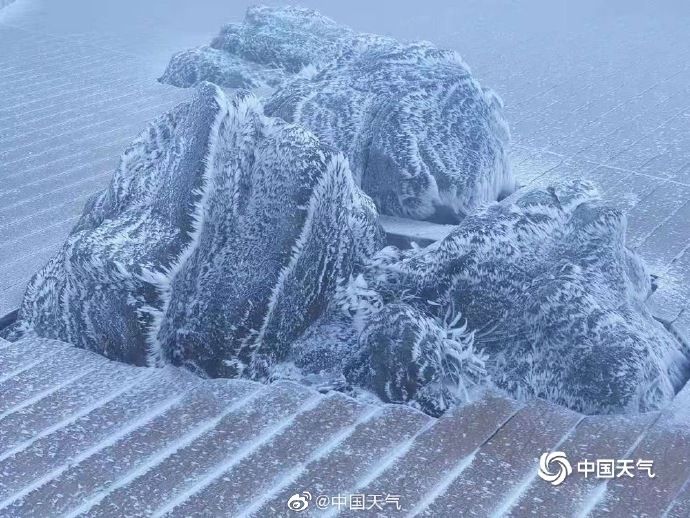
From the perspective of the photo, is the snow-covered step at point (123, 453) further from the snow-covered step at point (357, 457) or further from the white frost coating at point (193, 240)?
the snow-covered step at point (357, 457)

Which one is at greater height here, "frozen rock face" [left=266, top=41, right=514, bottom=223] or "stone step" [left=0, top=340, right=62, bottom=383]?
"frozen rock face" [left=266, top=41, right=514, bottom=223]

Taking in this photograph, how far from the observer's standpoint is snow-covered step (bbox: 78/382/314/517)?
5.82 feet

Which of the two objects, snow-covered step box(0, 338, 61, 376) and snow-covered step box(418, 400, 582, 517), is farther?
snow-covered step box(0, 338, 61, 376)

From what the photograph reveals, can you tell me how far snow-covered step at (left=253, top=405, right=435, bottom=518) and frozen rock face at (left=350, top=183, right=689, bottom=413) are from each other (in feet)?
0.49

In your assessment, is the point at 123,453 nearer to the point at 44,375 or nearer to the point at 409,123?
the point at 44,375

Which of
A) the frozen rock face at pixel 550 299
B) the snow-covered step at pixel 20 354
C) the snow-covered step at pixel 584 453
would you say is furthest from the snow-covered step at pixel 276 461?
the snow-covered step at pixel 20 354

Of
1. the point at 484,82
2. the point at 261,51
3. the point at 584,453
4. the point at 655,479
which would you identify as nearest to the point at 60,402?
the point at 584,453

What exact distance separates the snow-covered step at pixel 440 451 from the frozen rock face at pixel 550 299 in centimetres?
13

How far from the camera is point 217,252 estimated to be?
7.71 feet

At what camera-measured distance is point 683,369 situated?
2291mm

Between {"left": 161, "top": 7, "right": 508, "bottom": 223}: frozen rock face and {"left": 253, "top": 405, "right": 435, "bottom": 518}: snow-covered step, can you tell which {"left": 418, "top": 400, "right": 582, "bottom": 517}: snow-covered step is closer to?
{"left": 253, "top": 405, "right": 435, "bottom": 518}: snow-covered step

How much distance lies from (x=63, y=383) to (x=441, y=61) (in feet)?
6.08

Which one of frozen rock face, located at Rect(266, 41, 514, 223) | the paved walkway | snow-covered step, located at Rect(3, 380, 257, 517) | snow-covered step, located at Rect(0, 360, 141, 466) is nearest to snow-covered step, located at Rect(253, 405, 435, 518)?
the paved walkway

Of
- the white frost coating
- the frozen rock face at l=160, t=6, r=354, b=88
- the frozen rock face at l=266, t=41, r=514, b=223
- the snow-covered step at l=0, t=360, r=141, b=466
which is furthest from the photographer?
the frozen rock face at l=160, t=6, r=354, b=88
